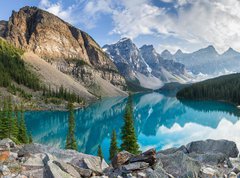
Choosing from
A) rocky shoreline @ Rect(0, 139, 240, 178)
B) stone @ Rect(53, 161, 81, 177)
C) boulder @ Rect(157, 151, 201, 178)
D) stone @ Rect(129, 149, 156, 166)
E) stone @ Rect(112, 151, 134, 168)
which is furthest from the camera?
stone @ Rect(112, 151, 134, 168)

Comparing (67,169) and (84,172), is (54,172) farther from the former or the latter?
(84,172)

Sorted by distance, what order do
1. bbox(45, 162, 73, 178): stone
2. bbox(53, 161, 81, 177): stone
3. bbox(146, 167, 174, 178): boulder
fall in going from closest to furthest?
bbox(45, 162, 73, 178): stone < bbox(53, 161, 81, 177): stone < bbox(146, 167, 174, 178): boulder

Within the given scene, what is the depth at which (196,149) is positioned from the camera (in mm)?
18766

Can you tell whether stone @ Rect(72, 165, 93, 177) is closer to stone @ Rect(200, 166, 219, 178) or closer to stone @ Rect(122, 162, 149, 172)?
stone @ Rect(122, 162, 149, 172)

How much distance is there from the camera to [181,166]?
13.3 metres

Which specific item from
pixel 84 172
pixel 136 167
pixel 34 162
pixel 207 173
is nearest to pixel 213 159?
pixel 207 173

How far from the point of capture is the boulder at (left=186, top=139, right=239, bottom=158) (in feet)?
56.6

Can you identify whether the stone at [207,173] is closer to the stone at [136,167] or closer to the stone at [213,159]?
the stone at [213,159]

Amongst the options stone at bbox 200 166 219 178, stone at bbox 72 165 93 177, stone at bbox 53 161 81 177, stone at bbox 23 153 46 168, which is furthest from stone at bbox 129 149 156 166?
stone at bbox 23 153 46 168

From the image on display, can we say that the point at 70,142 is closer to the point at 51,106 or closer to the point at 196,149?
the point at 196,149

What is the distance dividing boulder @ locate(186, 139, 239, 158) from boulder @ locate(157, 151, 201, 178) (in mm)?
4956

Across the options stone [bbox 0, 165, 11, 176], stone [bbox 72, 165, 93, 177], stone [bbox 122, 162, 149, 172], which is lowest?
stone [bbox 72, 165, 93, 177]

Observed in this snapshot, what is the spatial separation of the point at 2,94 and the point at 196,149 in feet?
571

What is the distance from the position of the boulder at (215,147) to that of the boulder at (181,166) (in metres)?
4.96
